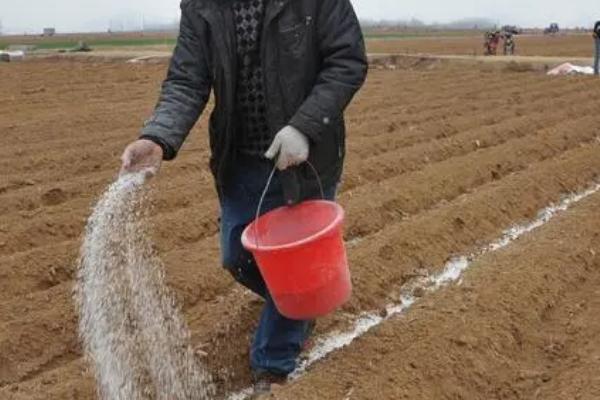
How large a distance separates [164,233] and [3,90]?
461 inches

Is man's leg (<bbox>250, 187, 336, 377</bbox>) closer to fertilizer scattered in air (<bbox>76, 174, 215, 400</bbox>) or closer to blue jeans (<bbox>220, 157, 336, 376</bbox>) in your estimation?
blue jeans (<bbox>220, 157, 336, 376</bbox>)

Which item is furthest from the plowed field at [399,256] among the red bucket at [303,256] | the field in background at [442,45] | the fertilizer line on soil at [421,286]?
the field in background at [442,45]

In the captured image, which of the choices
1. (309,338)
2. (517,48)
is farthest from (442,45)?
(309,338)

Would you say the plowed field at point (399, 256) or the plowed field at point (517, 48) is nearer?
the plowed field at point (399, 256)

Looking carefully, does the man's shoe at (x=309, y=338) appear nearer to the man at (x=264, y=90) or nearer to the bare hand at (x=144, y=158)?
the man at (x=264, y=90)

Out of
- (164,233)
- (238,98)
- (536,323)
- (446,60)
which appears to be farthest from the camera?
(446,60)

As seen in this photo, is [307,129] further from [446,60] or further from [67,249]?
[446,60]

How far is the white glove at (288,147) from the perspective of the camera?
9.02 ft

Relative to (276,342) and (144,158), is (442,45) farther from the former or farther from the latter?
(144,158)

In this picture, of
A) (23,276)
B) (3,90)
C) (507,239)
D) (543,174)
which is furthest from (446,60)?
(23,276)

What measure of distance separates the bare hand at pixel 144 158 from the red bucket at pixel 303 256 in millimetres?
384

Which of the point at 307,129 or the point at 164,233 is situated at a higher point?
the point at 307,129

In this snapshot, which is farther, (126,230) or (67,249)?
(67,249)

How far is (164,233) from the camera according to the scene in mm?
5254
